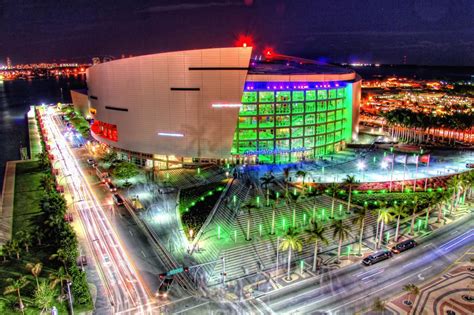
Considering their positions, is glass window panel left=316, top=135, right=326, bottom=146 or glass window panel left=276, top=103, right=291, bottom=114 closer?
glass window panel left=276, top=103, right=291, bottom=114

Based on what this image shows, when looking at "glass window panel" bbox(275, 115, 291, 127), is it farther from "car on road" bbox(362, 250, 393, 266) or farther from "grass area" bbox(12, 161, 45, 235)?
"grass area" bbox(12, 161, 45, 235)

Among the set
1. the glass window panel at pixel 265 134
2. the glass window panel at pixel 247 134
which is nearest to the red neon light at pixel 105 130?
the glass window panel at pixel 247 134

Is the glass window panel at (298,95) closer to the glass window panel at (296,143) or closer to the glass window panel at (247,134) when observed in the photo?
the glass window panel at (296,143)

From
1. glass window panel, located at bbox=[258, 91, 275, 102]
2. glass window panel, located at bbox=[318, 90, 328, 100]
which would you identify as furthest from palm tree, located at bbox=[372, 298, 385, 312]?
glass window panel, located at bbox=[318, 90, 328, 100]

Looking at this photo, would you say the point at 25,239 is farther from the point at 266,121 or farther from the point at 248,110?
the point at 266,121

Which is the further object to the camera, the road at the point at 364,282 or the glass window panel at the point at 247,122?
the glass window panel at the point at 247,122

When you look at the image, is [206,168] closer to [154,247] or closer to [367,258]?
[154,247]
